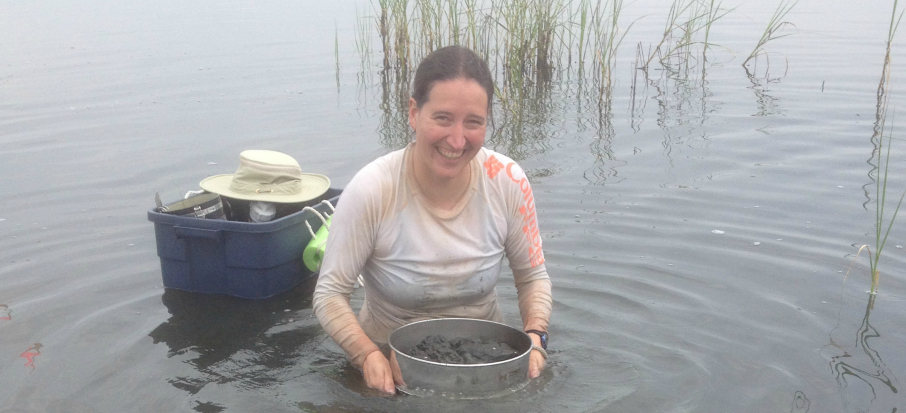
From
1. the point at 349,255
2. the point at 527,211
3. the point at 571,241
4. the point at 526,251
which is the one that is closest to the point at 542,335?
the point at 526,251

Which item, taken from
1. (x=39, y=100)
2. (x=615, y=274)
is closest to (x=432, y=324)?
(x=615, y=274)

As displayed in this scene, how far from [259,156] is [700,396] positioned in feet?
7.84

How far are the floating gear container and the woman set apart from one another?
983 millimetres

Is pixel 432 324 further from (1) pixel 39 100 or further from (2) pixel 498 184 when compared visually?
(1) pixel 39 100

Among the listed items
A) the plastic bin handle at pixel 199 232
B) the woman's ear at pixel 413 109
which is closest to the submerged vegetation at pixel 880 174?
the woman's ear at pixel 413 109

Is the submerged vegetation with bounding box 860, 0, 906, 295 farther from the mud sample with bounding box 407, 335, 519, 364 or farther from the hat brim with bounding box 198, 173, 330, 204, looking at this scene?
the hat brim with bounding box 198, 173, 330, 204

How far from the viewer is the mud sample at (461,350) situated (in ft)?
9.66

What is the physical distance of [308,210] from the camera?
170 inches

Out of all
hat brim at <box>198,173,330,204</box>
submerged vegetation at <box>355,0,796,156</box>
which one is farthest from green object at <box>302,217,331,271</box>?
submerged vegetation at <box>355,0,796,156</box>

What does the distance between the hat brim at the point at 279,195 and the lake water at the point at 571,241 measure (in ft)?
1.75

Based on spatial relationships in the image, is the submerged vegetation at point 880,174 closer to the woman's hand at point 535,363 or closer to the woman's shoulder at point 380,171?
the woman's hand at point 535,363

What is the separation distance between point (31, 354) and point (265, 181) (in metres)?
1.33

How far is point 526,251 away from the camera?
10.9 ft

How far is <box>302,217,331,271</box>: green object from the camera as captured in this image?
4309mm
